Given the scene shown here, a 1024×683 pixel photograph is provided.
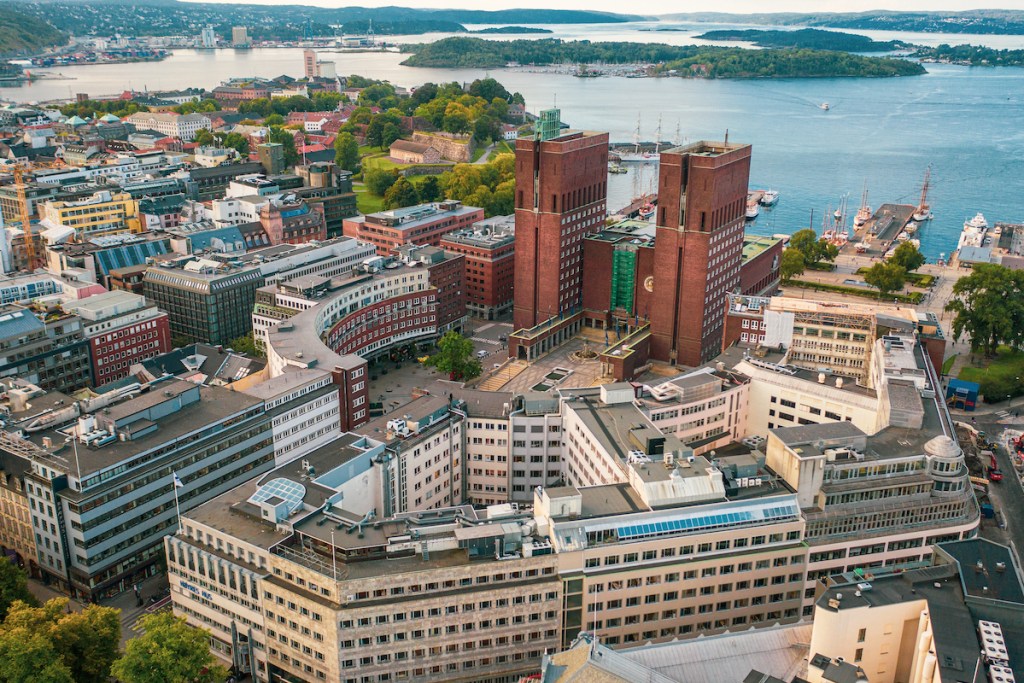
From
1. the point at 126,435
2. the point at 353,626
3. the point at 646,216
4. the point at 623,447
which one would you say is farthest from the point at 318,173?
the point at 353,626

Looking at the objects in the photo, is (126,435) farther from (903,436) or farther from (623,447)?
(903,436)

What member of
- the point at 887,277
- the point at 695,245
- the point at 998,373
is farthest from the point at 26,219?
the point at 998,373

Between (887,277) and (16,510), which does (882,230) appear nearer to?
(887,277)

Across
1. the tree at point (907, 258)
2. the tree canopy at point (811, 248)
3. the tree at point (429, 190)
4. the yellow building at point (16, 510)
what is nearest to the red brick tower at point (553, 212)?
the tree canopy at point (811, 248)

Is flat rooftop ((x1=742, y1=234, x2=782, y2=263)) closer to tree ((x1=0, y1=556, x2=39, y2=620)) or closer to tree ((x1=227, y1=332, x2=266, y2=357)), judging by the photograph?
tree ((x1=227, y1=332, x2=266, y2=357))

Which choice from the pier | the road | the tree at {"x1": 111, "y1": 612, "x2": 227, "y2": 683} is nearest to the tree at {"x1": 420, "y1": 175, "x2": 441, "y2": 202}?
the pier

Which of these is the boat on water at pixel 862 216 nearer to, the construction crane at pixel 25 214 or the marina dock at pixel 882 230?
the marina dock at pixel 882 230
